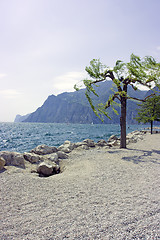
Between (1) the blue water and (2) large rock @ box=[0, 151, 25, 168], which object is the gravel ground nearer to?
(2) large rock @ box=[0, 151, 25, 168]

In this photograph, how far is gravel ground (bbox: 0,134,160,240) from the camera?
3.47m

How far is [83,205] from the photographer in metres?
4.69

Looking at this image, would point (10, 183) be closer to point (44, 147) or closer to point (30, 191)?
point (30, 191)

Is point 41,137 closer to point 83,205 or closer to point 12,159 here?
point 12,159

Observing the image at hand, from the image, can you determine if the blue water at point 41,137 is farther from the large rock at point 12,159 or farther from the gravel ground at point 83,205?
the gravel ground at point 83,205

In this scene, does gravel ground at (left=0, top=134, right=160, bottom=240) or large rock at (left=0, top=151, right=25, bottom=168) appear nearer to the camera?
gravel ground at (left=0, top=134, right=160, bottom=240)

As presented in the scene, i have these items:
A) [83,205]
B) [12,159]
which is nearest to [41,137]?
[12,159]

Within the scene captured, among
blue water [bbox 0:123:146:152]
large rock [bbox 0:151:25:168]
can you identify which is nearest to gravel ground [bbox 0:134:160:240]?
large rock [bbox 0:151:25:168]

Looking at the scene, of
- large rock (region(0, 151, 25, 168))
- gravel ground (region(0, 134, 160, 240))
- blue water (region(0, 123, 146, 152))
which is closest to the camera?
gravel ground (region(0, 134, 160, 240))

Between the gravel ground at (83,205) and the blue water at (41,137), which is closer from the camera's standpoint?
the gravel ground at (83,205)

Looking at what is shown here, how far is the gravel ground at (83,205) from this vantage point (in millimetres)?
3469

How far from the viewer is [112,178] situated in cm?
691

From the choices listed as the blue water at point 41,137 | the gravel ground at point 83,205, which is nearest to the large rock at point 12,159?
the gravel ground at point 83,205

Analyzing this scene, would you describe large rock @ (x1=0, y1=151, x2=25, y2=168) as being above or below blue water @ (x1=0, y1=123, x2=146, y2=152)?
above
